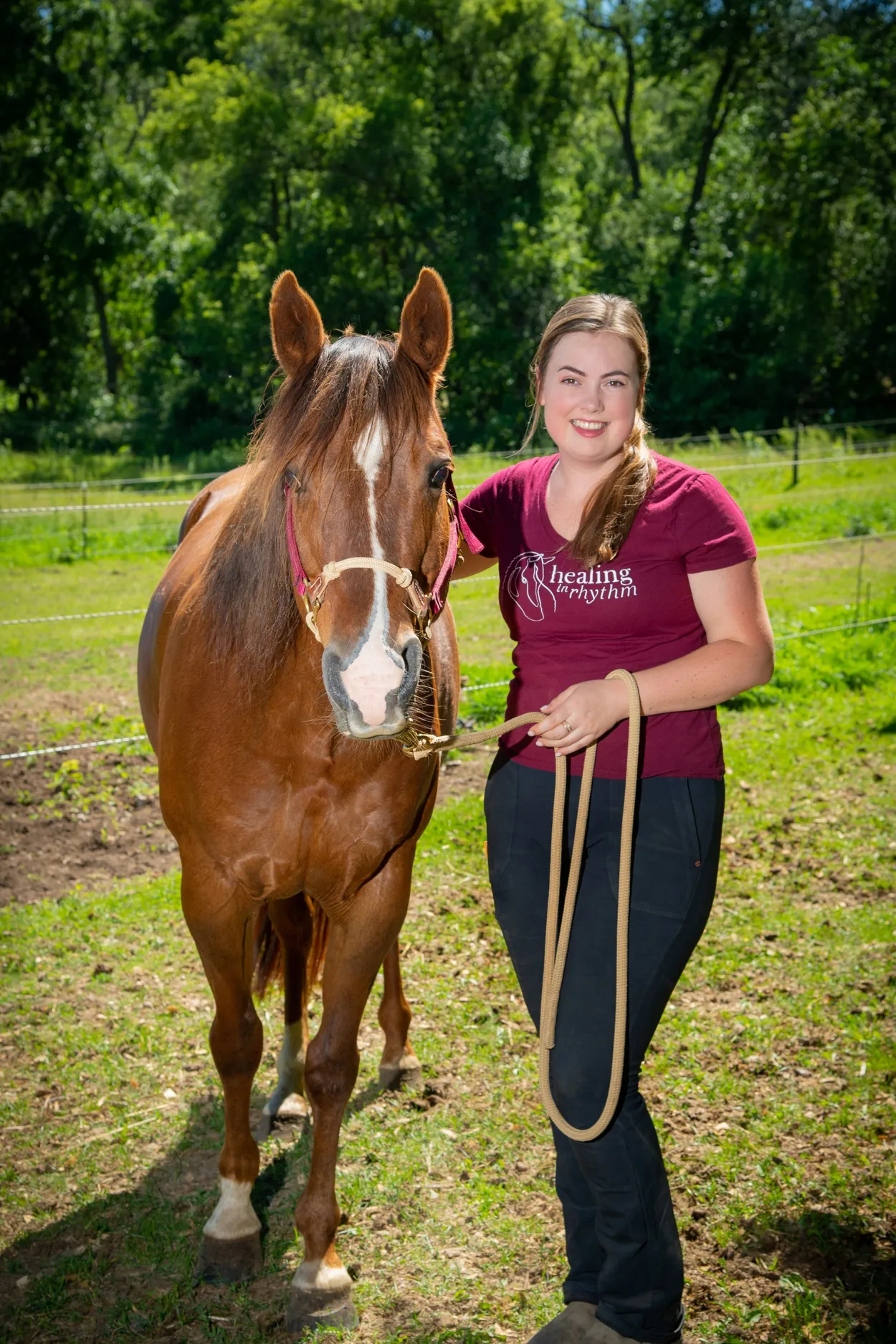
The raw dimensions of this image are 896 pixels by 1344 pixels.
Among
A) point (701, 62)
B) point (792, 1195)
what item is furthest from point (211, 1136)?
point (701, 62)

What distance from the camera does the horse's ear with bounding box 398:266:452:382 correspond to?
2.06m

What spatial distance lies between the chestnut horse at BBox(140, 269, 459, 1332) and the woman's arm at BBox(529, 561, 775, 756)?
293 mm

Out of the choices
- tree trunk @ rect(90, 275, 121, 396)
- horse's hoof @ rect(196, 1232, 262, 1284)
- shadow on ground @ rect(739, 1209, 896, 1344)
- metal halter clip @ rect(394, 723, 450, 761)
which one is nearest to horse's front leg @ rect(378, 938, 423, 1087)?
horse's hoof @ rect(196, 1232, 262, 1284)

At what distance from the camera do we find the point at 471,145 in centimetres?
2367

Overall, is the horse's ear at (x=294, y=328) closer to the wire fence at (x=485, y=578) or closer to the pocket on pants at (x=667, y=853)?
the pocket on pants at (x=667, y=853)

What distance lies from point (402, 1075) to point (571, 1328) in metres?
1.38

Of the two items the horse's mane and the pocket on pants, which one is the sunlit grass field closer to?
the pocket on pants

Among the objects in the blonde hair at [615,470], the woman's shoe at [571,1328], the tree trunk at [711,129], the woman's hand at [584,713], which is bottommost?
the woman's shoe at [571,1328]

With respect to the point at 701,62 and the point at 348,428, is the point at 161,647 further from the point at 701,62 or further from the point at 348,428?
the point at 701,62

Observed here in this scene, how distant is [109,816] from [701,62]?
28.3 m

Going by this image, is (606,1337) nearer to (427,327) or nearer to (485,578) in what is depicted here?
(427,327)

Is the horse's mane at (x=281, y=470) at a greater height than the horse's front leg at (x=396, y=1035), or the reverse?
the horse's mane at (x=281, y=470)

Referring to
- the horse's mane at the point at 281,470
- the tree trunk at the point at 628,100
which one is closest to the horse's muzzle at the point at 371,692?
the horse's mane at the point at 281,470

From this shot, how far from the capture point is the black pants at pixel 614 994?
1.93 m
